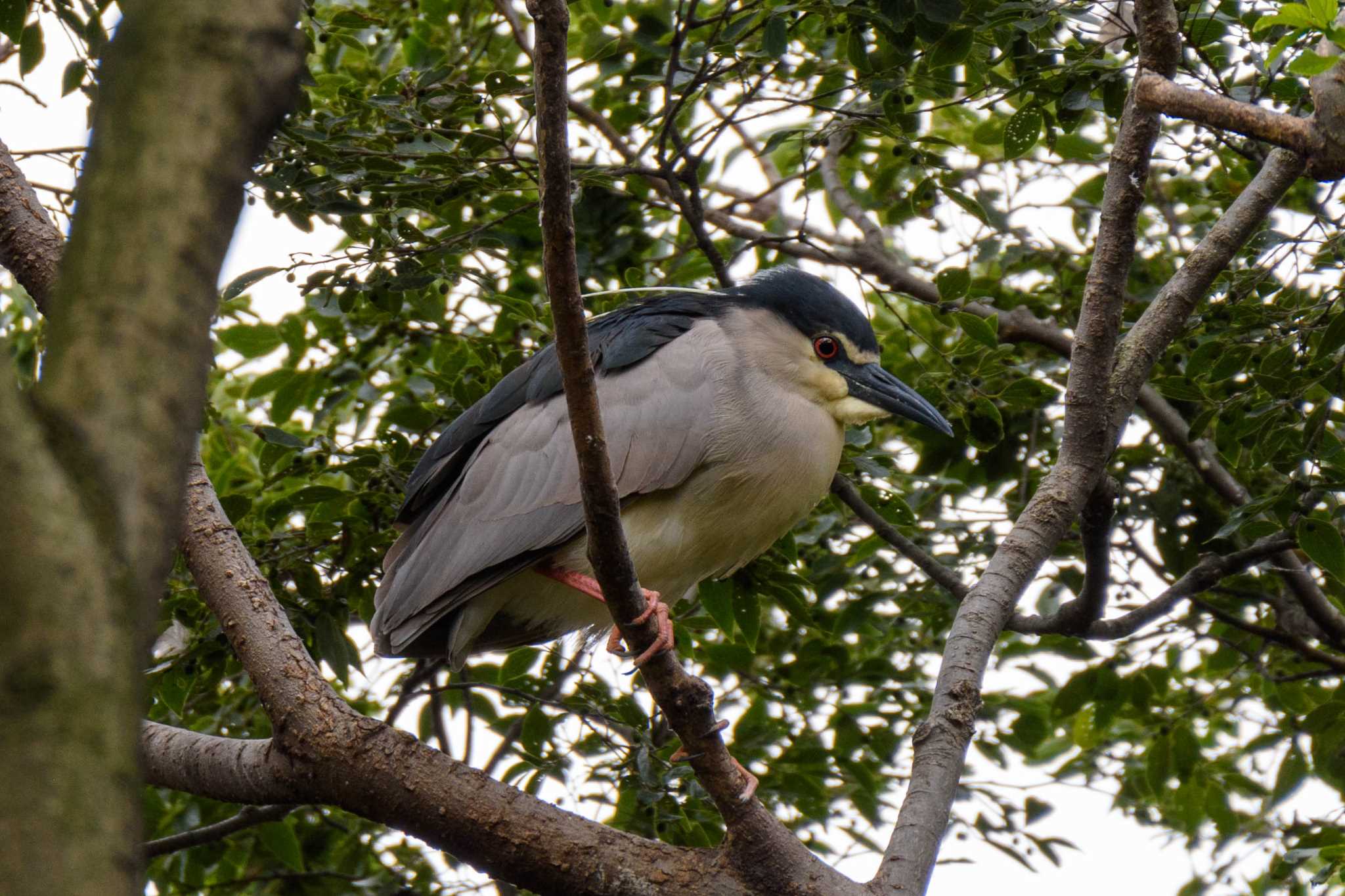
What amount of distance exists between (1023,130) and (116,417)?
3128 millimetres

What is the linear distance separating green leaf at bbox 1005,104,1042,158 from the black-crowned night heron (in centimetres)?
63

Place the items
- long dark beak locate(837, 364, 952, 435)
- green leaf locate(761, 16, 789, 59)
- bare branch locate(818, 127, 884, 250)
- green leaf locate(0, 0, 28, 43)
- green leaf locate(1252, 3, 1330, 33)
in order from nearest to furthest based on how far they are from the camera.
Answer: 1. green leaf locate(1252, 3, 1330, 33)
2. green leaf locate(0, 0, 28, 43)
3. green leaf locate(761, 16, 789, 59)
4. long dark beak locate(837, 364, 952, 435)
5. bare branch locate(818, 127, 884, 250)

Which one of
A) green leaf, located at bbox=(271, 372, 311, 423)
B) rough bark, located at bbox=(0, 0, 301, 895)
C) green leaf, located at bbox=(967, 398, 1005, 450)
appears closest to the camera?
rough bark, located at bbox=(0, 0, 301, 895)

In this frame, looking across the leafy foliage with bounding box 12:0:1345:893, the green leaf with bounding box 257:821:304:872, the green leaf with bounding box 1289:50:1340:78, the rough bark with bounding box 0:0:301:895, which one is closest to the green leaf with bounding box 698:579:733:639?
the leafy foliage with bounding box 12:0:1345:893

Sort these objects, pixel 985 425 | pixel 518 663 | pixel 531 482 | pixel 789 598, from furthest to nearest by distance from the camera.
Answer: pixel 518 663 < pixel 985 425 < pixel 789 598 < pixel 531 482

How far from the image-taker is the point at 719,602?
156 inches

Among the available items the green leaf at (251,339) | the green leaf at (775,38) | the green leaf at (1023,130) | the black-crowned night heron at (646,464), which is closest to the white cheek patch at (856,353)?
the black-crowned night heron at (646,464)

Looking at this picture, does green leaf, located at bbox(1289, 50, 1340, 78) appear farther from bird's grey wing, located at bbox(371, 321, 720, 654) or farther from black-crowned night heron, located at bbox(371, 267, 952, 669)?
bird's grey wing, located at bbox(371, 321, 720, 654)

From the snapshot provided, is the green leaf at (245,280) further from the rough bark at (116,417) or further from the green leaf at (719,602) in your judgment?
the rough bark at (116,417)

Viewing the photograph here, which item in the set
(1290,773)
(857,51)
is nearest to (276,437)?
(857,51)

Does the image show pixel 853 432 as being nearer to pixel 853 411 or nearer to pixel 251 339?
pixel 853 411

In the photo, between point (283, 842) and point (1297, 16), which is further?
point (283, 842)

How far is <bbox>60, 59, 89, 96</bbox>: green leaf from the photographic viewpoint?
3.63 metres

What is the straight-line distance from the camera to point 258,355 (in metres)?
4.57
